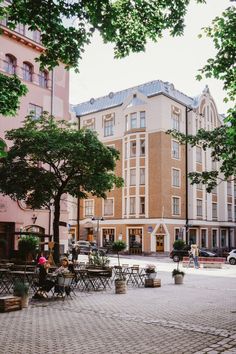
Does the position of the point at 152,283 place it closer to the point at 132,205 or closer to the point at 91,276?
the point at 91,276

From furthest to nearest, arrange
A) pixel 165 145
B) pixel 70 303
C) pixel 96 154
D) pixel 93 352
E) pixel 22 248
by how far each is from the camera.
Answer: pixel 165 145, pixel 22 248, pixel 96 154, pixel 70 303, pixel 93 352

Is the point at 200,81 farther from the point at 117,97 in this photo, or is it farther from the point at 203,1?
the point at 117,97

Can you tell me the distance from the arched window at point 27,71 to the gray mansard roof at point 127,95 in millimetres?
22244

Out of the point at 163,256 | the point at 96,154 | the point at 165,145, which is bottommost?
the point at 163,256

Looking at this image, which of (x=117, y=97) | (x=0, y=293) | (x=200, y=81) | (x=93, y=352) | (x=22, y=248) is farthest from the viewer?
(x=117, y=97)

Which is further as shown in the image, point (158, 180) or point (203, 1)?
point (158, 180)

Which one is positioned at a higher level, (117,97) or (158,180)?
(117,97)

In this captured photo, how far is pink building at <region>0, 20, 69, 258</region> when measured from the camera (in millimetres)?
27516

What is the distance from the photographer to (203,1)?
957 centimetres

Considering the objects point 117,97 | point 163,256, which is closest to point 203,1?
point 163,256

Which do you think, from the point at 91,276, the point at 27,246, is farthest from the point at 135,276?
the point at 27,246

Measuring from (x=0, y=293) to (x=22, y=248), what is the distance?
292 inches

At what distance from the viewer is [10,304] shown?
12070 mm

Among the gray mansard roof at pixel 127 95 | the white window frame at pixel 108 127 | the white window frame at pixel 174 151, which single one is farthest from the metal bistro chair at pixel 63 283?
the white window frame at pixel 108 127
